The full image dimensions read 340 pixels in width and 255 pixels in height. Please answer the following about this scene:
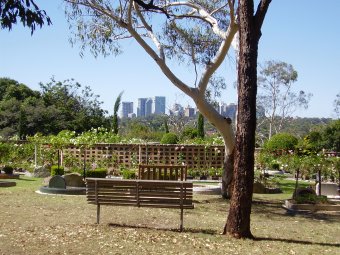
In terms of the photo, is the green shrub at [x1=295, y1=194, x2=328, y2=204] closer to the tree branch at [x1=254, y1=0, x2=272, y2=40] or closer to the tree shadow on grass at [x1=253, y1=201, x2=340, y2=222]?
the tree shadow on grass at [x1=253, y1=201, x2=340, y2=222]

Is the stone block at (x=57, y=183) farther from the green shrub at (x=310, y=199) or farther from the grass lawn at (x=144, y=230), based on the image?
the green shrub at (x=310, y=199)

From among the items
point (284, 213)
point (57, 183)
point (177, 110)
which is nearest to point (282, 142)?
point (57, 183)

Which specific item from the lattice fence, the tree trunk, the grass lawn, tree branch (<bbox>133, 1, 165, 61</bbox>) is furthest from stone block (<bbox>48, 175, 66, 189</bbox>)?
the lattice fence

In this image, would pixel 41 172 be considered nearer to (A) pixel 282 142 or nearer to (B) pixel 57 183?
(B) pixel 57 183

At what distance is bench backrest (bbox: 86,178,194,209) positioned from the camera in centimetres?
935

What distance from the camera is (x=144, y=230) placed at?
8.98m

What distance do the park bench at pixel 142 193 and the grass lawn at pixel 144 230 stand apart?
415mm

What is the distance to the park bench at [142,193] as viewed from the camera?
9.34m

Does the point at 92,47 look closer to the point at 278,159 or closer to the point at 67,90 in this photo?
the point at 278,159

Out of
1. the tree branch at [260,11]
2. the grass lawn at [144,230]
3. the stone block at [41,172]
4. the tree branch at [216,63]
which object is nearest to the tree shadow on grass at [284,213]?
the grass lawn at [144,230]

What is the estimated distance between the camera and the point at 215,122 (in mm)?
14828

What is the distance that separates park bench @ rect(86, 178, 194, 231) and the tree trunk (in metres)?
0.95

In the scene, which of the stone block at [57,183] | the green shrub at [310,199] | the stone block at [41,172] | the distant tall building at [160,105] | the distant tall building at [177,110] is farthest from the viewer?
the distant tall building at [160,105]

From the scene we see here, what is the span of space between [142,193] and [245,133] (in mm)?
2176
